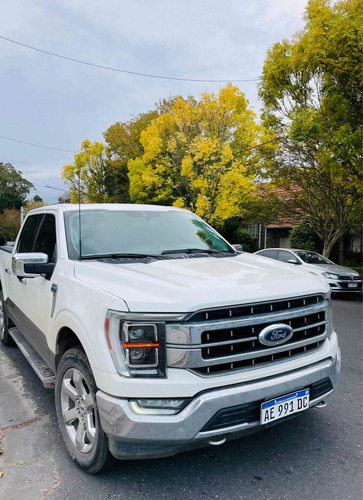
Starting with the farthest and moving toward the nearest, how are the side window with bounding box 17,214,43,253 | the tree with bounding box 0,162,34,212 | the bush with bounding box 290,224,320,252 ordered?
the tree with bounding box 0,162,34,212 → the bush with bounding box 290,224,320,252 → the side window with bounding box 17,214,43,253

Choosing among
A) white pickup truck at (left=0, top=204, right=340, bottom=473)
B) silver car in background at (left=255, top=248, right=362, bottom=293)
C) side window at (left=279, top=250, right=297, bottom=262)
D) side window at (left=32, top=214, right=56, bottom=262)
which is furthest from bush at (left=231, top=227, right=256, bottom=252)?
white pickup truck at (left=0, top=204, right=340, bottom=473)

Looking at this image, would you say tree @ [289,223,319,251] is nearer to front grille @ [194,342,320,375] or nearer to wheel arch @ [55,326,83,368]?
front grille @ [194,342,320,375]

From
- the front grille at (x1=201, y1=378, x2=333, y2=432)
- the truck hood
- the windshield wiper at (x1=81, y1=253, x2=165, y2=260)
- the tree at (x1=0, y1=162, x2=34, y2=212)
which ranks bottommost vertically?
the front grille at (x1=201, y1=378, x2=333, y2=432)

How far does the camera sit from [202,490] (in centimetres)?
229

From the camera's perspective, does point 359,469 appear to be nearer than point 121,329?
No

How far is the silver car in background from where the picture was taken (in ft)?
34.0

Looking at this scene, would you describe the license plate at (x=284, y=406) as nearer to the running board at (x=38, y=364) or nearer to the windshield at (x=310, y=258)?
the running board at (x=38, y=364)

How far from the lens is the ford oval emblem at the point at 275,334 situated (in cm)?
227

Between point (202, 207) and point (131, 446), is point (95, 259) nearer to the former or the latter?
point (131, 446)

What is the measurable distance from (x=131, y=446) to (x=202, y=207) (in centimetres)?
1553

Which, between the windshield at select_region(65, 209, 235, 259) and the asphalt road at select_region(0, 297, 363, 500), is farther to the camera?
the windshield at select_region(65, 209, 235, 259)

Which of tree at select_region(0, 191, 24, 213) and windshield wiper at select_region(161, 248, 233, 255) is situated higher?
tree at select_region(0, 191, 24, 213)

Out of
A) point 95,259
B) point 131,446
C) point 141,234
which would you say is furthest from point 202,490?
point 141,234

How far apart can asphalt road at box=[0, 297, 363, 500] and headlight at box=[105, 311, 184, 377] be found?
818 millimetres
